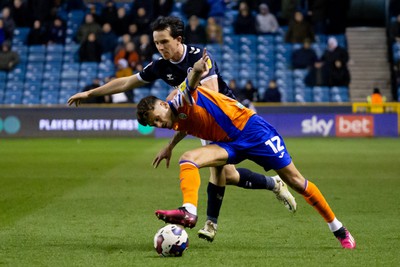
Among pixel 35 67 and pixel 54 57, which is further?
pixel 54 57

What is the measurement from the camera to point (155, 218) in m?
9.38

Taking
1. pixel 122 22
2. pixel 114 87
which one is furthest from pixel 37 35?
pixel 114 87

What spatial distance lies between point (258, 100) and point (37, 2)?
28.3 ft

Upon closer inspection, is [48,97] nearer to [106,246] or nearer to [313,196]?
[106,246]

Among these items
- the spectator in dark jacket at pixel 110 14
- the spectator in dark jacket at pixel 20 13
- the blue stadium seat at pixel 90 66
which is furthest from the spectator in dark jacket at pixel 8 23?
the spectator in dark jacket at pixel 110 14

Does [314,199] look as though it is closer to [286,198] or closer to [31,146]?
[286,198]

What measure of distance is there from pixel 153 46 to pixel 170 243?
2193cm

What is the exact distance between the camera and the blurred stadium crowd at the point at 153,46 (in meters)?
27.8

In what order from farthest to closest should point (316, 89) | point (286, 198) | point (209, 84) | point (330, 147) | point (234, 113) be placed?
1. point (316, 89)
2. point (330, 147)
3. point (286, 198)
4. point (209, 84)
5. point (234, 113)

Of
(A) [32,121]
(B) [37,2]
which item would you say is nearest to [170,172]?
(A) [32,121]

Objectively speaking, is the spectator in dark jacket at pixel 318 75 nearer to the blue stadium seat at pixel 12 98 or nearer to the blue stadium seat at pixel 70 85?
the blue stadium seat at pixel 70 85

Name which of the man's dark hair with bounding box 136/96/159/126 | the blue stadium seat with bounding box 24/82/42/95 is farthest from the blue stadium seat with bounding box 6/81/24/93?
the man's dark hair with bounding box 136/96/159/126

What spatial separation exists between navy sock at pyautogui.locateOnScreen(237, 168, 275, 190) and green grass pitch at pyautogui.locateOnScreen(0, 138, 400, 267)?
39 cm

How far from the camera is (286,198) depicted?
9148mm
